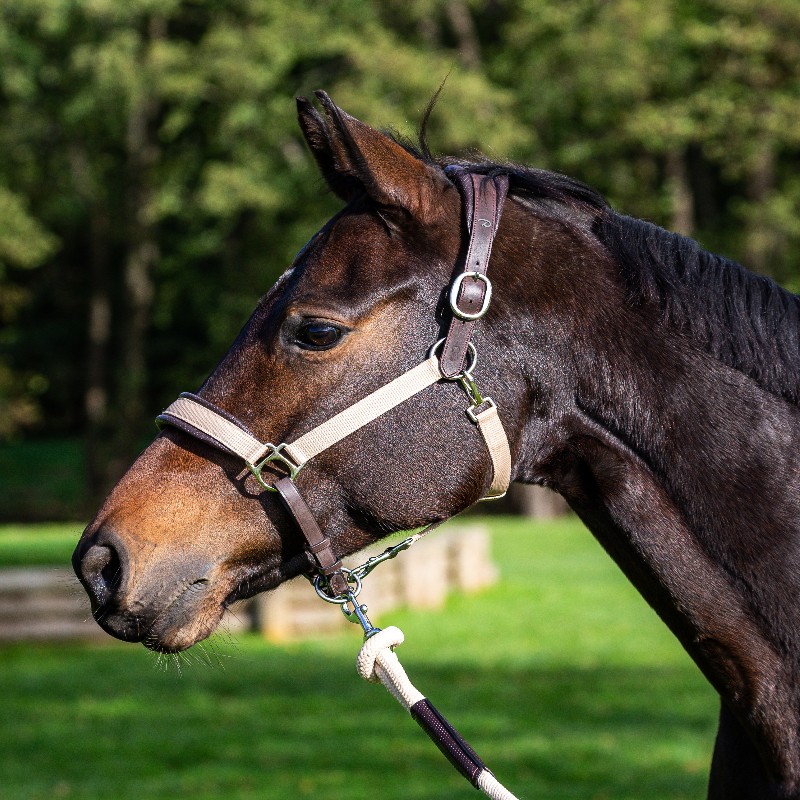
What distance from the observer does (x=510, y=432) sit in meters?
2.69

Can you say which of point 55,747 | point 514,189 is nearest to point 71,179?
point 55,747

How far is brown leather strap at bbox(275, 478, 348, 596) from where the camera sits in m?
2.61

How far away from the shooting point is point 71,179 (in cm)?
2783

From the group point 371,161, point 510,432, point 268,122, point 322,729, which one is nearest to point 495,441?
point 510,432

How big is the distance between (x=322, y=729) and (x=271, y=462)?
6170 mm

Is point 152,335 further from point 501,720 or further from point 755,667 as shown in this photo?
point 755,667

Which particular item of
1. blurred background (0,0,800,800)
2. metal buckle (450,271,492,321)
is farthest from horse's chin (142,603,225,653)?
blurred background (0,0,800,800)

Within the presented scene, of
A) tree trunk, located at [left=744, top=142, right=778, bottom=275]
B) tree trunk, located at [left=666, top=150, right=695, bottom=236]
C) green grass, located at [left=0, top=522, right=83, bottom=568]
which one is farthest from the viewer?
tree trunk, located at [left=666, top=150, right=695, bottom=236]

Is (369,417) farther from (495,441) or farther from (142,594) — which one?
(142,594)

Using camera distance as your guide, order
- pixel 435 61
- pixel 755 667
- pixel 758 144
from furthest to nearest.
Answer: pixel 758 144 → pixel 435 61 → pixel 755 667

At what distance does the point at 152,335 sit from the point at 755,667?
3192 cm

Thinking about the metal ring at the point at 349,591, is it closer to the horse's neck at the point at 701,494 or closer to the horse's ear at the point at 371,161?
the horse's neck at the point at 701,494

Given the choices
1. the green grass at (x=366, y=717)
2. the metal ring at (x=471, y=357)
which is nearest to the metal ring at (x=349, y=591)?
the metal ring at (x=471, y=357)

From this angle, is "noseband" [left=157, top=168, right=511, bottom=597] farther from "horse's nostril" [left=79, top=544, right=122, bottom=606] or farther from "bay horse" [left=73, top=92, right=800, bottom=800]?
"horse's nostril" [left=79, top=544, right=122, bottom=606]
